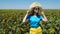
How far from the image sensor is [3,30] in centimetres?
1035

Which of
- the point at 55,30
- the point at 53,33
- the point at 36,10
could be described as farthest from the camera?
the point at 55,30

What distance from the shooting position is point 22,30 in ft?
34.0

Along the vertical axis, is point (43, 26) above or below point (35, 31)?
below

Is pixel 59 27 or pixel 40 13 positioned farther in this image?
pixel 59 27

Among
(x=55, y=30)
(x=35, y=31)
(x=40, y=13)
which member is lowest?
(x=55, y=30)

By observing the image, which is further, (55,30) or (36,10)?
(55,30)

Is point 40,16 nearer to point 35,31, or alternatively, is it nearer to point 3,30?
point 35,31

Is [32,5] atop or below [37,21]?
atop

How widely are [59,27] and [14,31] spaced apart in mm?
2062

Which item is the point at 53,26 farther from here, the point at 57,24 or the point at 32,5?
the point at 32,5

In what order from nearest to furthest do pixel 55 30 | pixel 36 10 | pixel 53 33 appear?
pixel 36 10
pixel 53 33
pixel 55 30

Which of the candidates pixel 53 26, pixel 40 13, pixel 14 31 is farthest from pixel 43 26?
pixel 40 13

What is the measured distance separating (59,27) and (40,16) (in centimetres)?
555

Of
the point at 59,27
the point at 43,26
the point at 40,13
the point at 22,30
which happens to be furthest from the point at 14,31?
the point at 40,13
